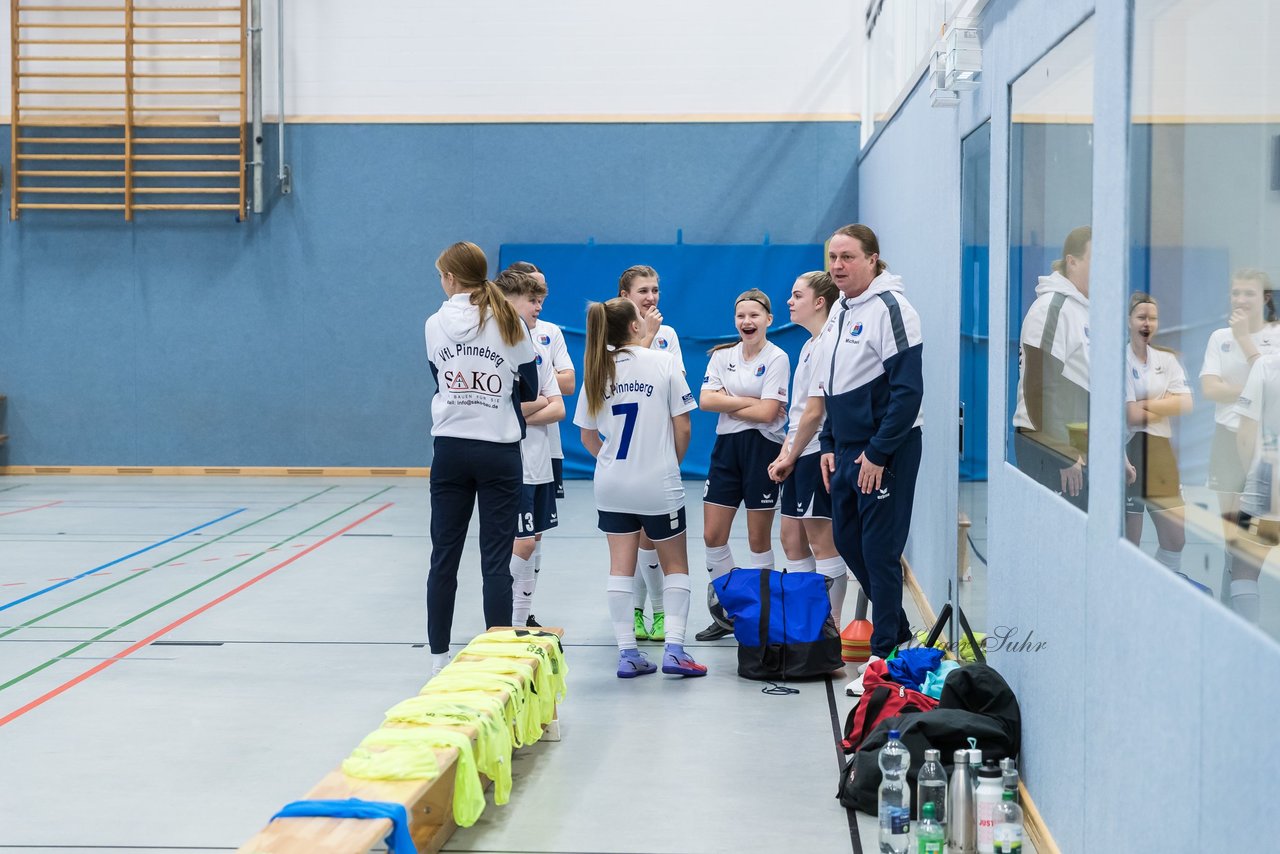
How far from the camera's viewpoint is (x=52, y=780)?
3.55m

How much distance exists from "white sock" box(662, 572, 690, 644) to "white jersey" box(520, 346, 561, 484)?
725 millimetres

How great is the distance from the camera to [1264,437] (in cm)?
165

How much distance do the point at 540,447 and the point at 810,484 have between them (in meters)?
1.10

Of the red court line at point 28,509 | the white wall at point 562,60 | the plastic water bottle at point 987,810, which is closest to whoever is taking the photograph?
the plastic water bottle at point 987,810

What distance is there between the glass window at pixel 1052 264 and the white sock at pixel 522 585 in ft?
7.50

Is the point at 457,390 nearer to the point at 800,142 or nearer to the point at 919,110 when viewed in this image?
the point at 919,110

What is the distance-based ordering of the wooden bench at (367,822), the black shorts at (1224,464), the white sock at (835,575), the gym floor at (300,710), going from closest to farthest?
the black shorts at (1224,464), the wooden bench at (367,822), the gym floor at (300,710), the white sock at (835,575)

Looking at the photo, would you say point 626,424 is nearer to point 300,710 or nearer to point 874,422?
point 874,422

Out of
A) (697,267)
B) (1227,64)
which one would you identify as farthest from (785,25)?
(1227,64)

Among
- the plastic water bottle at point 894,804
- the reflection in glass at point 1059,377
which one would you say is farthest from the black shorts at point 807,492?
the plastic water bottle at point 894,804

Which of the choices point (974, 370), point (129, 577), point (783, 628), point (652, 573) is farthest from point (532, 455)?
point (129, 577)

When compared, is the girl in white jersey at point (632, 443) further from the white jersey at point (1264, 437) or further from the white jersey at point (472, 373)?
the white jersey at point (1264, 437)

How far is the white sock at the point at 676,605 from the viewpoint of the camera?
4609 millimetres

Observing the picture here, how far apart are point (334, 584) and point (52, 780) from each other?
280 cm
